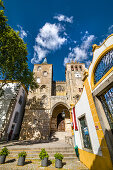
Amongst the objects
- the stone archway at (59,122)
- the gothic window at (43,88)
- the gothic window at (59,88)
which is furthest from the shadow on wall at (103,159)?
the gothic window at (59,88)

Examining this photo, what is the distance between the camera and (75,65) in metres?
22.2

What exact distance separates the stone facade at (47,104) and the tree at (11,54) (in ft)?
21.7

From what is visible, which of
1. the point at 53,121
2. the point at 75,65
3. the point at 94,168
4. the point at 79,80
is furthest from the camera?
the point at 75,65

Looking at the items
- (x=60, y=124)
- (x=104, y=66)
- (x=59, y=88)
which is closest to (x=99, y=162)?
(x=104, y=66)

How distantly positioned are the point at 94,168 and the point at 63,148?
11.8 feet

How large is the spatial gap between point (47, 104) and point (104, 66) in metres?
13.7

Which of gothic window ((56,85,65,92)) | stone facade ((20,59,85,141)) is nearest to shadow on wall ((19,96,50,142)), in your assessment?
stone facade ((20,59,85,141))

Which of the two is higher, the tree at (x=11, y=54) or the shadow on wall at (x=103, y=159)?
the tree at (x=11, y=54)

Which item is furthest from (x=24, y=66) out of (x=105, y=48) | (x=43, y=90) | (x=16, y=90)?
(x=105, y=48)

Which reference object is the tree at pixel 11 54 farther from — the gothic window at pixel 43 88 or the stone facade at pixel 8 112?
the gothic window at pixel 43 88

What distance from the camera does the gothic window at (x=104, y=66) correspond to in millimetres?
3358

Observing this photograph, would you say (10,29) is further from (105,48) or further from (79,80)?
(79,80)

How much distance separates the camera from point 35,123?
549 inches

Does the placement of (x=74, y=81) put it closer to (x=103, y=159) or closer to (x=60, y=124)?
(x=60, y=124)
